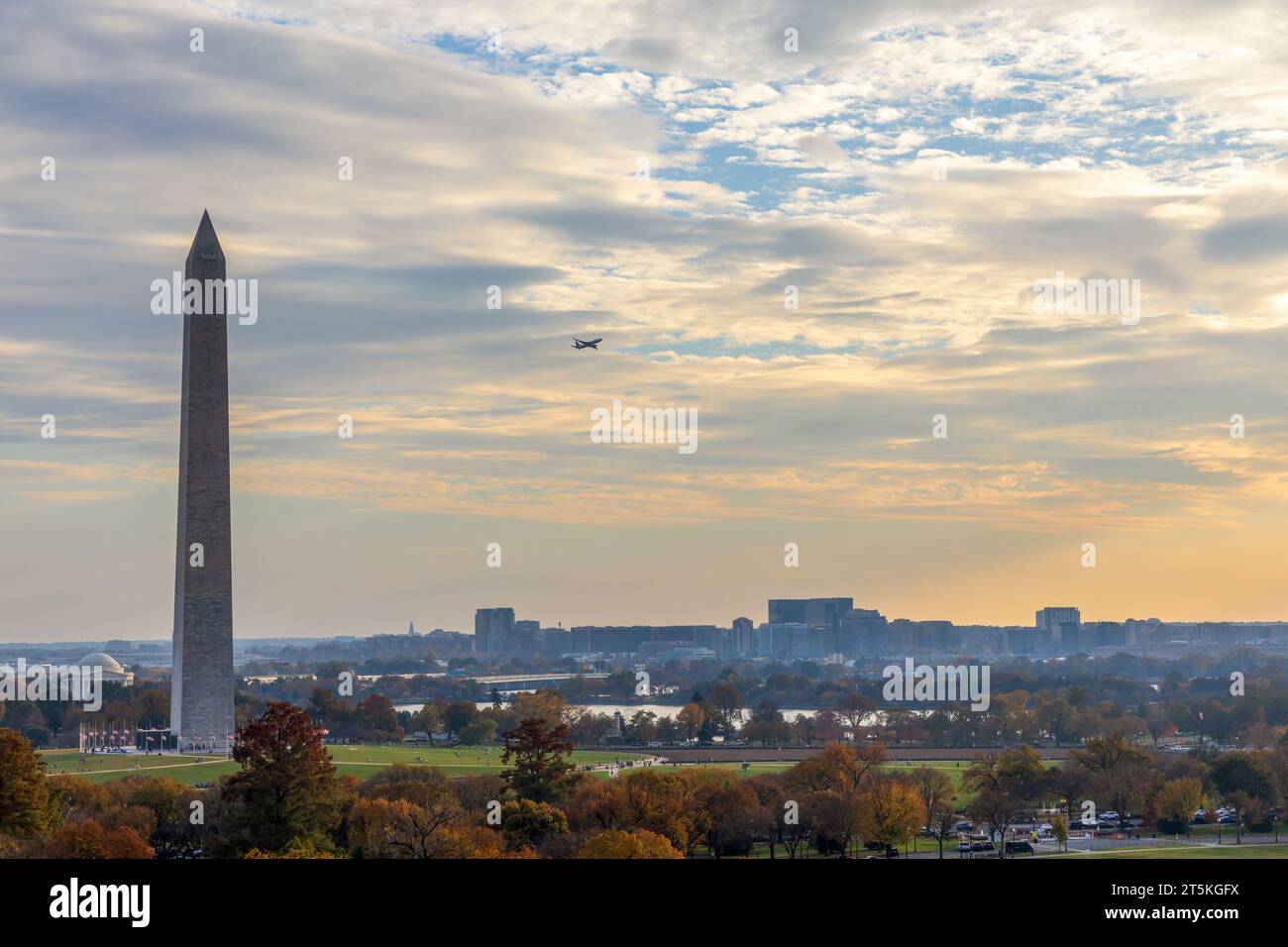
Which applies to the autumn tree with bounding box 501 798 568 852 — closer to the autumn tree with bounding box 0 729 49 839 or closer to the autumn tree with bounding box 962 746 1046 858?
the autumn tree with bounding box 0 729 49 839

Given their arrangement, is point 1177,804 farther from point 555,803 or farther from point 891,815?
point 555,803

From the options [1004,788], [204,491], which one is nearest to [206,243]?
[204,491]

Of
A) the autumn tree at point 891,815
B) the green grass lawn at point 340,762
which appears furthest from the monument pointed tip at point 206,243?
the autumn tree at point 891,815

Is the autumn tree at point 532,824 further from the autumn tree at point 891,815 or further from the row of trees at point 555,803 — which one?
the autumn tree at point 891,815
